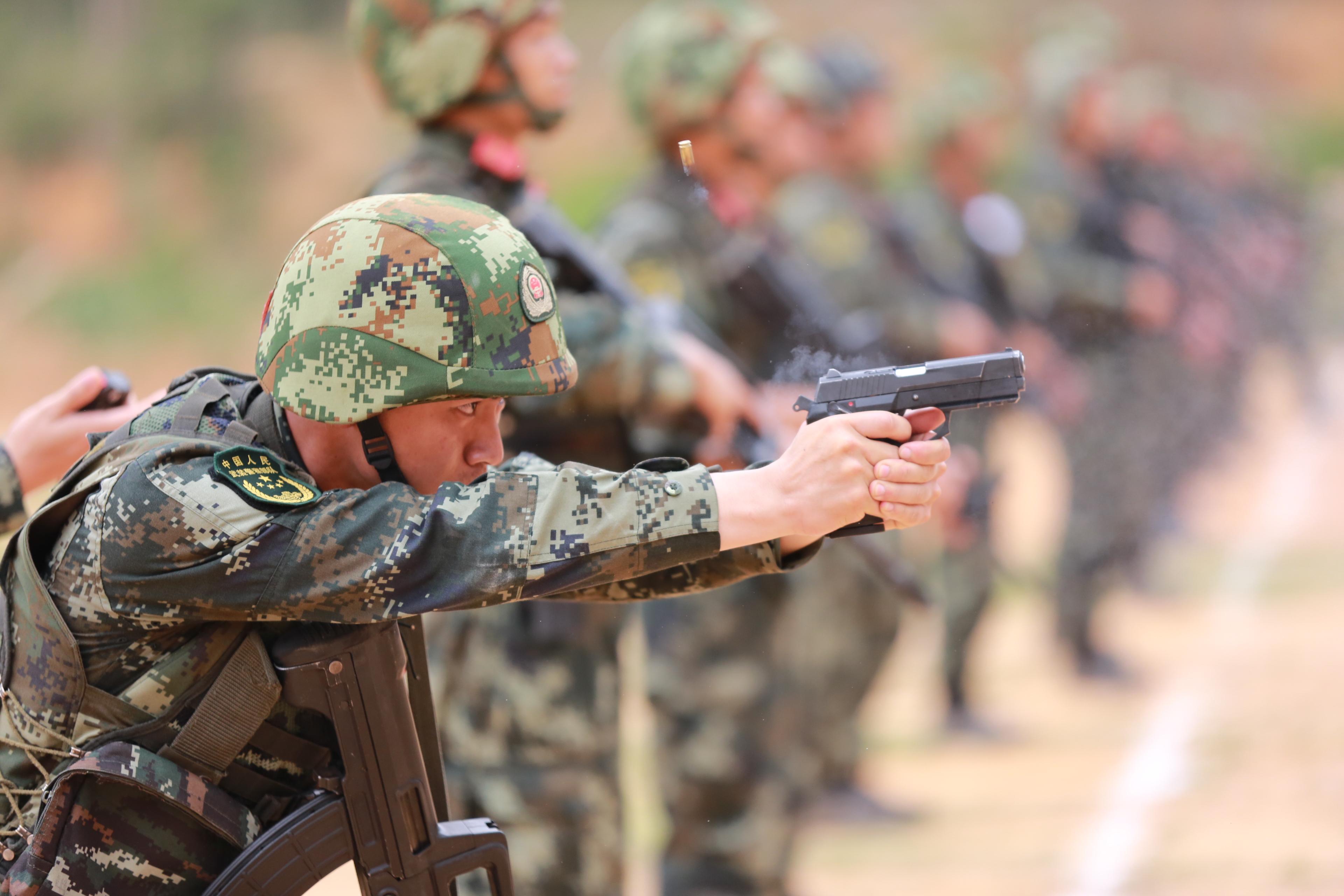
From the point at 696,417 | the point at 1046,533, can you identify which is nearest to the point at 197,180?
the point at 1046,533

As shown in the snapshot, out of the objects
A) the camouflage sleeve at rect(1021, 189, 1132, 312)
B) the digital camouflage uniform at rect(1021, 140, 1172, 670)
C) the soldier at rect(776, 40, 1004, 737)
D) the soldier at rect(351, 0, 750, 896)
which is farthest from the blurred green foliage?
the soldier at rect(351, 0, 750, 896)

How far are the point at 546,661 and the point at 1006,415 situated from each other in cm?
396

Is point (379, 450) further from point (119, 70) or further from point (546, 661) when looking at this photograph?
point (119, 70)

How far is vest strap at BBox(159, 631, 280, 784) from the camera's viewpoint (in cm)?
171

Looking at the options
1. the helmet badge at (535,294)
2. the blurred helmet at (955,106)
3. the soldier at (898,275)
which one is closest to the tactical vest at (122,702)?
the helmet badge at (535,294)

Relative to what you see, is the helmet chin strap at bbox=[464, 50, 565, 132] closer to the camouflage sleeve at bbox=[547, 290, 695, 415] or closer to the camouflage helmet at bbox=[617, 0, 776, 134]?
the camouflage sleeve at bbox=[547, 290, 695, 415]

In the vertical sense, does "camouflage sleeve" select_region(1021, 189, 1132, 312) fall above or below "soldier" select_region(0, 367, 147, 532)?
above

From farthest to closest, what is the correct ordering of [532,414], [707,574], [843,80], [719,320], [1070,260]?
[1070,260] < [843,80] < [719,320] < [532,414] < [707,574]

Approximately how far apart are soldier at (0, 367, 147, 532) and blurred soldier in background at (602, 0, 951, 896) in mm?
1638

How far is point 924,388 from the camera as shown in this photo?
67.0 inches

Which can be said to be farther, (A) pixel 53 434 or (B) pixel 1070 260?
(B) pixel 1070 260

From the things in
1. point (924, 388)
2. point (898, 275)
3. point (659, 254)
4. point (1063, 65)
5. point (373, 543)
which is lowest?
point (373, 543)

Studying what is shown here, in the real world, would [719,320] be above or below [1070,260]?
below

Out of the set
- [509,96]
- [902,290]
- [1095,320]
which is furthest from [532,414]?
[1095,320]
